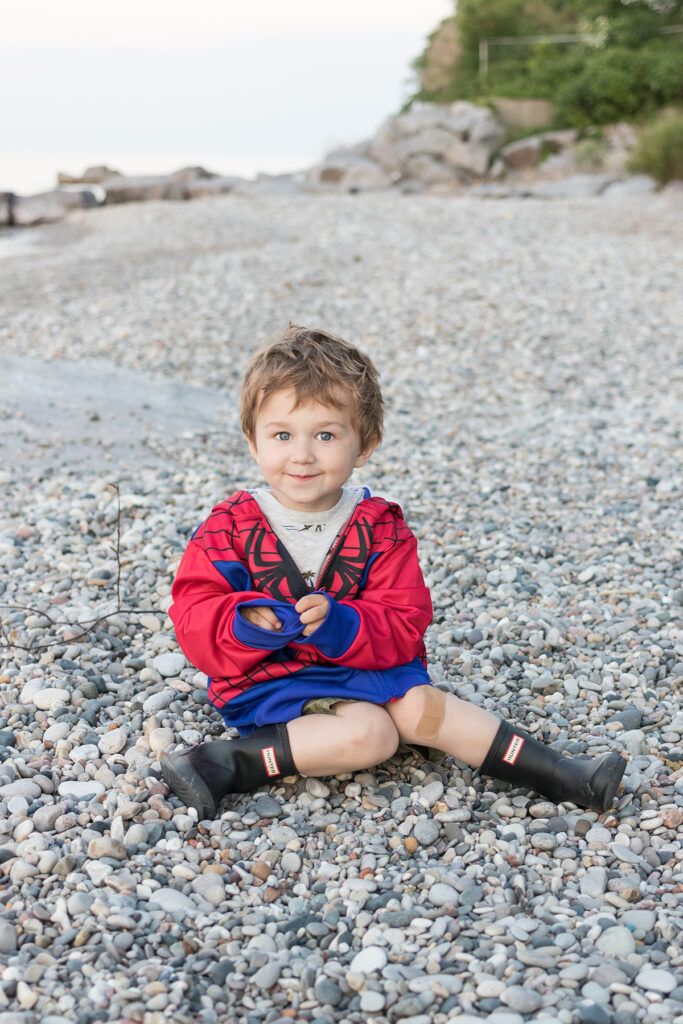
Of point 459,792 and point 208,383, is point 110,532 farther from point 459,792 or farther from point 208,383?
point 208,383

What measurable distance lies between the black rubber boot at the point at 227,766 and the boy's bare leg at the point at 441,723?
1.10 ft

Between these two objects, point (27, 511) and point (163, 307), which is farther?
point (163, 307)

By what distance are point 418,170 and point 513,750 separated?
1954 cm

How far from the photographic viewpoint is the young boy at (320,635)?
8.52 feet

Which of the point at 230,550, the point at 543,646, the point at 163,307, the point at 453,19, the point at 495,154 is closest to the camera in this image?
the point at 230,550

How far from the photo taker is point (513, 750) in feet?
8.77

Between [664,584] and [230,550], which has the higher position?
[230,550]

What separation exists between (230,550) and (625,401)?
5.04m

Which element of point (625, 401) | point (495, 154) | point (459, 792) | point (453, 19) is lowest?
point (459, 792)

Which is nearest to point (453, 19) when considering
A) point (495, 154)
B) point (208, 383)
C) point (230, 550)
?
point (495, 154)

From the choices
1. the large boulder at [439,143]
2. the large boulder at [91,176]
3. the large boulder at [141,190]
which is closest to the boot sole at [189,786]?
the large boulder at [439,143]

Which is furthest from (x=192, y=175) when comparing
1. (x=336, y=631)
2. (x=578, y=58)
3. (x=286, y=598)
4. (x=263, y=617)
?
(x=336, y=631)

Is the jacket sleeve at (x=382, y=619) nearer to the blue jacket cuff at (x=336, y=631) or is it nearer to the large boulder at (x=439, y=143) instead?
the blue jacket cuff at (x=336, y=631)

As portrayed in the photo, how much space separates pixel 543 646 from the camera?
11.8 ft
